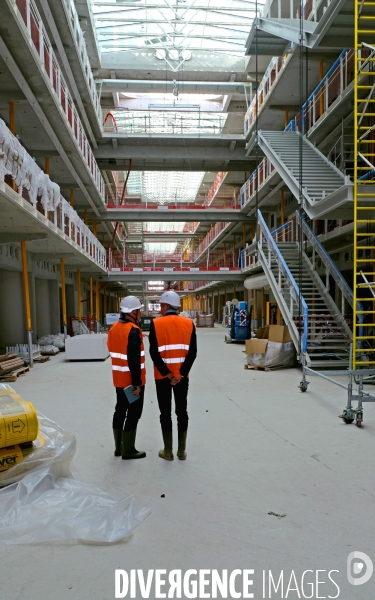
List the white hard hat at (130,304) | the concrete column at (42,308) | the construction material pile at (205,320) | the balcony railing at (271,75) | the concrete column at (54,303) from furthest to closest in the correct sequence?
the construction material pile at (205,320), the concrete column at (54,303), the concrete column at (42,308), the balcony railing at (271,75), the white hard hat at (130,304)

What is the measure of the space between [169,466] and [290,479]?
49.8 inches

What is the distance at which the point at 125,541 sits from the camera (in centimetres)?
305

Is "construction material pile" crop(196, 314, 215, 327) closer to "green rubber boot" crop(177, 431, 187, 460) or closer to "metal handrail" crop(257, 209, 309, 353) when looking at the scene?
"metal handrail" crop(257, 209, 309, 353)

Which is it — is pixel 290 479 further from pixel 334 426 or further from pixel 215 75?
pixel 215 75

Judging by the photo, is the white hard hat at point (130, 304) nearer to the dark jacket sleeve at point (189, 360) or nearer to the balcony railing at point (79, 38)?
the dark jacket sleeve at point (189, 360)

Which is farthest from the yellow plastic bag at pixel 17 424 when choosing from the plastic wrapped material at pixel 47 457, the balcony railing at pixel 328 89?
the balcony railing at pixel 328 89

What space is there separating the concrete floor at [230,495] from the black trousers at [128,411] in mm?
393

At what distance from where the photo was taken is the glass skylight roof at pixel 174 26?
23359mm

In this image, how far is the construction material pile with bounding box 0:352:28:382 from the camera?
414 inches

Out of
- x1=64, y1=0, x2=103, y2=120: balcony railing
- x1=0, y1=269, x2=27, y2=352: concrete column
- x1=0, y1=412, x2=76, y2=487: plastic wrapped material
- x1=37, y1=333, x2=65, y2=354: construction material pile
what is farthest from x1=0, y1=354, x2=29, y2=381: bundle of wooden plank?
x1=64, y1=0, x2=103, y2=120: balcony railing

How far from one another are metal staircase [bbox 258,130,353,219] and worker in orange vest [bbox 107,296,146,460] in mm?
6215

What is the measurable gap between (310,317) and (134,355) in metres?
8.91

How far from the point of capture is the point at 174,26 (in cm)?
2522

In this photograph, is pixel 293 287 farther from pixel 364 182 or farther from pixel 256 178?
pixel 256 178
